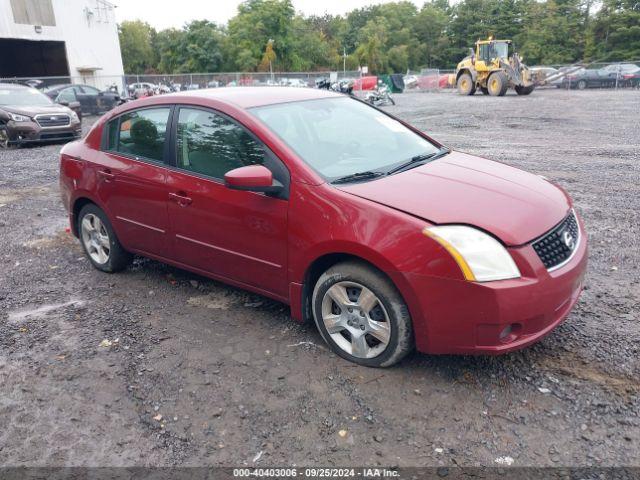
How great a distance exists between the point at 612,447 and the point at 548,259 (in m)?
1.00

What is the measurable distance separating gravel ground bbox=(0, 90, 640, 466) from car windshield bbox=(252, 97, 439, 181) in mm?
1261

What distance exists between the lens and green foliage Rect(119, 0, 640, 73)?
5922cm

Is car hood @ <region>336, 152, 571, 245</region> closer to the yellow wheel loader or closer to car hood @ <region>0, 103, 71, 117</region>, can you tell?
car hood @ <region>0, 103, 71, 117</region>

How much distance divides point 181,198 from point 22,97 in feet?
43.3

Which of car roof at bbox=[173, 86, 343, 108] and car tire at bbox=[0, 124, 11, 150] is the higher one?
car roof at bbox=[173, 86, 343, 108]

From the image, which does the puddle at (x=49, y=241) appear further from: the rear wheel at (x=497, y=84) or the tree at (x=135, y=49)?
the tree at (x=135, y=49)

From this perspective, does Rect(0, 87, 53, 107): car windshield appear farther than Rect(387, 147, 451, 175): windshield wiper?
Yes

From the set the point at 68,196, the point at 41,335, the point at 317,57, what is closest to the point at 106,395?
the point at 41,335

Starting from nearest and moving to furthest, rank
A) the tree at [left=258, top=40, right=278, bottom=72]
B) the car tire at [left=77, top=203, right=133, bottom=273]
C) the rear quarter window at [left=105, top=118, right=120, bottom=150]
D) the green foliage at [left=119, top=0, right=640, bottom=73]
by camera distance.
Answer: the rear quarter window at [left=105, top=118, right=120, bottom=150] → the car tire at [left=77, top=203, right=133, bottom=273] → the green foliage at [left=119, top=0, right=640, bottom=73] → the tree at [left=258, top=40, right=278, bottom=72]

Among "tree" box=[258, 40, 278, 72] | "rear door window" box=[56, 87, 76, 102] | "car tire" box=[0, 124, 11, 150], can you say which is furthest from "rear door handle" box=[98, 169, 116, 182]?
"tree" box=[258, 40, 278, 72]

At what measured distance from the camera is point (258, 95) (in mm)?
4172

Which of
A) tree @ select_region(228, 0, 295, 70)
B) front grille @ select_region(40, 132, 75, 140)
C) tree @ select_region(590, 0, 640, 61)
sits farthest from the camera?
tree @ select_region(228, 0, 295, 70)

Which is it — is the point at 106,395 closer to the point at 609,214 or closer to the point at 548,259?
the point at 548,259

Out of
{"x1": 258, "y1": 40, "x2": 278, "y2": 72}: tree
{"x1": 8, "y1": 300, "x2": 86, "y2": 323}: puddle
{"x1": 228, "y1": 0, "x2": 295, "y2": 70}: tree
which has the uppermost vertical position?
{"x1": 228, "y1": 0, "x2": 295, "y2": 70}: tree
